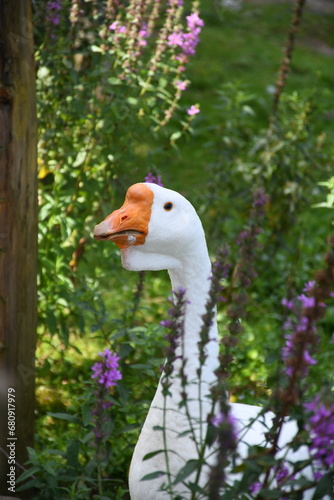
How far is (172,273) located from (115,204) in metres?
1.39

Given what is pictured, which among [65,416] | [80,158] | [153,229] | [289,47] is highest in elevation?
[289,47]

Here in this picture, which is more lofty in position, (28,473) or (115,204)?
(115,204)

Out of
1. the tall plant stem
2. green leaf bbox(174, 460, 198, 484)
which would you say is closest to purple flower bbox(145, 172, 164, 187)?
green leaf bbox(174, 460, 198, 484)

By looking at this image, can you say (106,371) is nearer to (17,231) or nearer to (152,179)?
(17,231)

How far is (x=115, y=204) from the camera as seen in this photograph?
3.44 metres

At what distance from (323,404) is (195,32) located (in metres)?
1.92

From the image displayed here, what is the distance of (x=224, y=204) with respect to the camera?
4.33 m

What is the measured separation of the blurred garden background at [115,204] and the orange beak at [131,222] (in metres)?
0.24

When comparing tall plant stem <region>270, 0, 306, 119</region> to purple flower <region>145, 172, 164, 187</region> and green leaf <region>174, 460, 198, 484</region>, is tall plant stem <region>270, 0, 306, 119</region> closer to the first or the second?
purple flower <region>145, 172, 164, 187</region>

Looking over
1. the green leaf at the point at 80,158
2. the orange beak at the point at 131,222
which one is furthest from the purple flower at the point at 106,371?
the green leaf at the point at 80,158

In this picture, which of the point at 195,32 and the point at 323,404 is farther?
the point at 195,32

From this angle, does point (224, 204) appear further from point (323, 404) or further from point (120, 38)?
point (323, 404)

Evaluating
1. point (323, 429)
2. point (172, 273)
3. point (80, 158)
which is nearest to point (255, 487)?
point (323, 429)

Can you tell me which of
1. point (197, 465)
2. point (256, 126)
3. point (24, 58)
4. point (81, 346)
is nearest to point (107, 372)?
point (197, 465)
